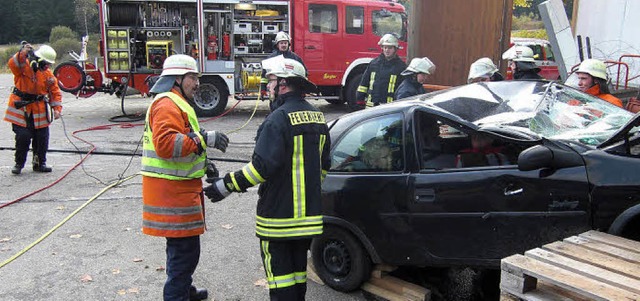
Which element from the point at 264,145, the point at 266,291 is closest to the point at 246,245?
the point at 266,291

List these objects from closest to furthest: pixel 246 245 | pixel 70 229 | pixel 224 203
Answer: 1. pixel 246 245
2. pixel 70 229
3. pixel 224 203

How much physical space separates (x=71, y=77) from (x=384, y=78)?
8006 mm

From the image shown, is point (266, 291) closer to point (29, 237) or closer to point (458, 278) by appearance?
point (458, 278)

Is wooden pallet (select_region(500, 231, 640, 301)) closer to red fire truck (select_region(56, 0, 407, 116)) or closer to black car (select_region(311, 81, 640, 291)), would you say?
black car (select_region(311, 81, 640, 291))

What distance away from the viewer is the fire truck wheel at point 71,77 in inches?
462

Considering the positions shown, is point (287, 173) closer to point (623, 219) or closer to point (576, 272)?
point (576, 272)

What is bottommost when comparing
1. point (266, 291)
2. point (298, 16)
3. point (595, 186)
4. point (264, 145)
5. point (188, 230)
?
point (266, 291)

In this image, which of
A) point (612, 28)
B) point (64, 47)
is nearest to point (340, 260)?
point (612, 28)

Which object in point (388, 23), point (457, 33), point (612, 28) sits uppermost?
point (388, 23)

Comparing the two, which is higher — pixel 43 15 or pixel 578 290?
pixel 43 15

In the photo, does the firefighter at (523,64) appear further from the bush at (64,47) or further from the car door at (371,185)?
the bush at (64,47)

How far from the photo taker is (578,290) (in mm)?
2320

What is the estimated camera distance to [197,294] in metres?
4.02

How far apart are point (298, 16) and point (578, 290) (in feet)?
36.0
